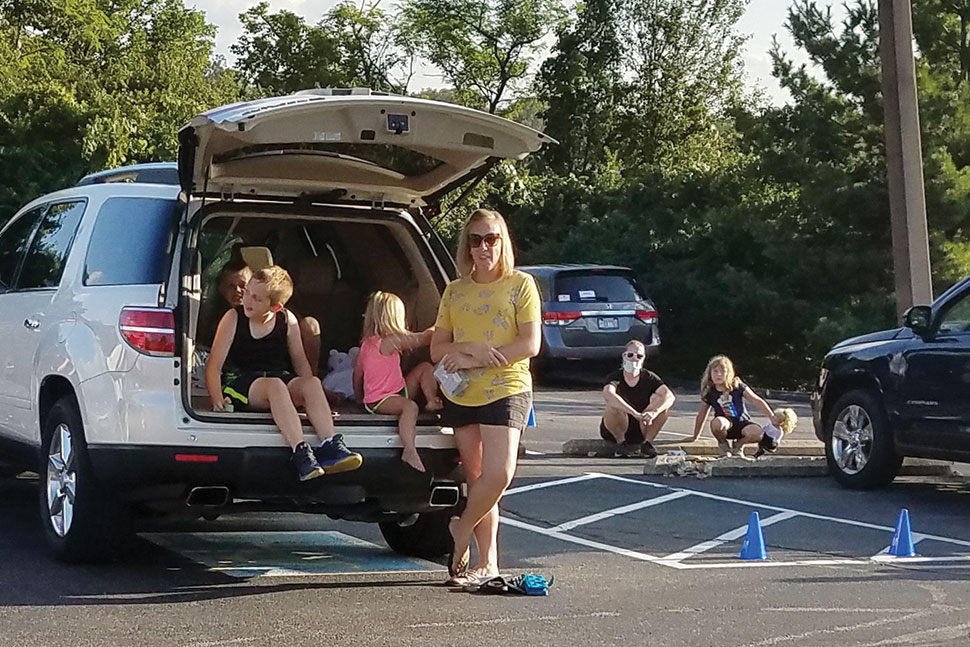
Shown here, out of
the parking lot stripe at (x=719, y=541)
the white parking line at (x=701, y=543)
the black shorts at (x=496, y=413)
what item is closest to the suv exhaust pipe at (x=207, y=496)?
the black shorts at (x=496, y=413)

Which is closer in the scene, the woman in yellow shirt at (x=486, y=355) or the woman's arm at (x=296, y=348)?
the woman in yellow shirt at (x=486, y=355)

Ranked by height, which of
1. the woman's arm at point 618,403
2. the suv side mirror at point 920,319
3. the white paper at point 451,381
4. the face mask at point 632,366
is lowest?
the woman's arm at point 618,403

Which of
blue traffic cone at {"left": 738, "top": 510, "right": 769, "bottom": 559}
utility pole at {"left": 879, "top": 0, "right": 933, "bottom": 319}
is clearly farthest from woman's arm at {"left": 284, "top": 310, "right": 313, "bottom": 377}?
utility pole at {"left": 879, "top": 0, "right": 933, "bottom": 319}

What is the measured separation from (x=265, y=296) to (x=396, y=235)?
3.31 ft

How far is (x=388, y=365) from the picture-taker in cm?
734

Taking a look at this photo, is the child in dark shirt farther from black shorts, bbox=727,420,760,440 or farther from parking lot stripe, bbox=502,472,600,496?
parking lot stripe, bbox=502,472,600,496

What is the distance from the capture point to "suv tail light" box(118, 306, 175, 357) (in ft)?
22.3

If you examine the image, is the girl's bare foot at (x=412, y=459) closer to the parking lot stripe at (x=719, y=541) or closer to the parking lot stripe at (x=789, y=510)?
the parking lot stripe at (x=719, y=541)

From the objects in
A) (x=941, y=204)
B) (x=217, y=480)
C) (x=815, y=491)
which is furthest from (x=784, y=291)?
(x=217, y=480)

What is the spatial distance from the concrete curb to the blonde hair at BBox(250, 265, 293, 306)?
5.84 metres

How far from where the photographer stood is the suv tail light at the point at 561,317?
66.2 ft

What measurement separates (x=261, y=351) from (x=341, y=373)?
1.83ft

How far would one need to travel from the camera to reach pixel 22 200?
29391 millimetres

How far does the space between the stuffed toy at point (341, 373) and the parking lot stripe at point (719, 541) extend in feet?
6.50
